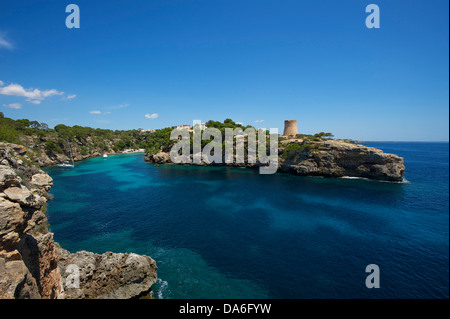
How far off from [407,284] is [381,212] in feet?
53.6

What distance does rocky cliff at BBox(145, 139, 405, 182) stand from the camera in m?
47.2

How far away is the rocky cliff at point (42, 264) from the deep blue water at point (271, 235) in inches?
102

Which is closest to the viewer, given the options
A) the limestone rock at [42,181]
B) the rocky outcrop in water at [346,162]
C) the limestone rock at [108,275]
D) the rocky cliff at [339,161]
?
the limestone rock at [108,275]

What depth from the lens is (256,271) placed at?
16.6 m

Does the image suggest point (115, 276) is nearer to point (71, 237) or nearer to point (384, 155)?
point (71, 237)

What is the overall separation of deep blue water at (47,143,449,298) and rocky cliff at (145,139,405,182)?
21.4 ft

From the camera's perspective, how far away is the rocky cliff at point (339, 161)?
47188mm

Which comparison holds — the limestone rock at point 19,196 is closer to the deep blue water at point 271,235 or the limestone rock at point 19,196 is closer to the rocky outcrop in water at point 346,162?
the deep blue water at point 271,235

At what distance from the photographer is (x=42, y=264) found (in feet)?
34.7

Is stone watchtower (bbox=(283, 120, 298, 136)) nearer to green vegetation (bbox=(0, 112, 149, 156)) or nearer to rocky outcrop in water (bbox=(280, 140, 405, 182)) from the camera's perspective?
rocky outcrop in water (bbox=(280, 140, 405, 182))

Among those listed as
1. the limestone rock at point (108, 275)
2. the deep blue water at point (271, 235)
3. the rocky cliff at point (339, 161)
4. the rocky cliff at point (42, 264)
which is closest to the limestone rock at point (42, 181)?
the deep blue water at point (271, 235)

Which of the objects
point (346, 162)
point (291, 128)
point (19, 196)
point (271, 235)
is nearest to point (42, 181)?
point (19, 196)

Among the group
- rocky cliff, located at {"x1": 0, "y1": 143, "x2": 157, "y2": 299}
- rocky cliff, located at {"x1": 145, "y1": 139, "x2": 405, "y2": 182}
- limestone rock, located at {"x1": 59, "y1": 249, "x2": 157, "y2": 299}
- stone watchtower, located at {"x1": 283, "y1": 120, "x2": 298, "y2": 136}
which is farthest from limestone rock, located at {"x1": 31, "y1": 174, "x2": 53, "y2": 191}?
stone watchtower, located at {"x1": 283, "y1": 120, "x2": 298, "y2": 136}
